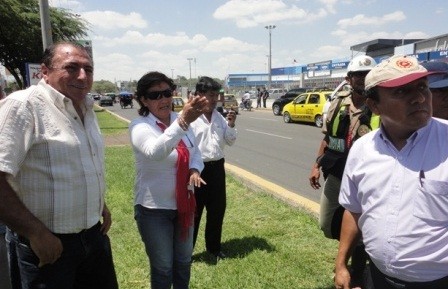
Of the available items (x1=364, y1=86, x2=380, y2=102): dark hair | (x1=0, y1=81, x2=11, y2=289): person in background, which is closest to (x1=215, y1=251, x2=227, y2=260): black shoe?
(x1=0, y1=81, x2=11, y2=289): person in background

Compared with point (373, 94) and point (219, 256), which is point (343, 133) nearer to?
point (373, 94)

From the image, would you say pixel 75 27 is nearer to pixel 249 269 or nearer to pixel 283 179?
pixel 283 179

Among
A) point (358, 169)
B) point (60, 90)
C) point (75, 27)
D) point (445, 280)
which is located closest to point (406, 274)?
point (445, 280)

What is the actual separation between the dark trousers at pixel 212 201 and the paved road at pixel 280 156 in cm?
242

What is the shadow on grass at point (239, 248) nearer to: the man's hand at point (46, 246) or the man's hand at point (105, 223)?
the man's hand at point (105, 223)

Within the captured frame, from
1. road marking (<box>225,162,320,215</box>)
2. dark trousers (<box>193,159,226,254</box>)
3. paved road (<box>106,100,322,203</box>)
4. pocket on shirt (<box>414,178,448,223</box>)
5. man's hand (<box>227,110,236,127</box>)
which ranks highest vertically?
man's hand (<box>227,110,236,127</box>)

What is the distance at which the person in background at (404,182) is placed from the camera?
1709 millimetres

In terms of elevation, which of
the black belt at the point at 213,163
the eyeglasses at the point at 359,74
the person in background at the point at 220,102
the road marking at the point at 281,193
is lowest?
the road marking at the point at 281,193

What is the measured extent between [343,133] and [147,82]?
1.61 m

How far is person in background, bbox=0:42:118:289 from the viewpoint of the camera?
184cm

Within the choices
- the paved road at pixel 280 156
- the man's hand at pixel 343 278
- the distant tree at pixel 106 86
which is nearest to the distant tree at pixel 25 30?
the paved road at pixel 280 156

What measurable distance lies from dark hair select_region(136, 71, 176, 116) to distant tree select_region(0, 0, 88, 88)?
17704 millimetres

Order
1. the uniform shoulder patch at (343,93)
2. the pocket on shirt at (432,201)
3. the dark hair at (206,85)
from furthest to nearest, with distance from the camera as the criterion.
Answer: the dark hair at (206,85), the uniform shoulder patch at (343,93), the pocket on shirt at (432,201)

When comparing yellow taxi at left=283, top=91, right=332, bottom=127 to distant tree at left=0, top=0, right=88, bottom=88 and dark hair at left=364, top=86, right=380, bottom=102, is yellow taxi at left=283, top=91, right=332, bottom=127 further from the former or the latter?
dark hair at left=364, top=86, right=380, bottom=102
